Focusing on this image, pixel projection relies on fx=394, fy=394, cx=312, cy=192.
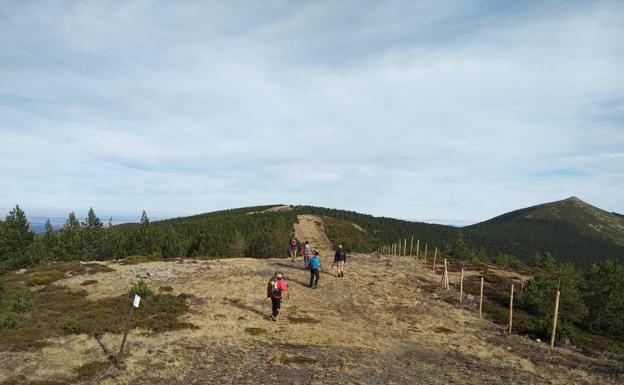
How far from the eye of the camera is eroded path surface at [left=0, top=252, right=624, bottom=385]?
1452cm

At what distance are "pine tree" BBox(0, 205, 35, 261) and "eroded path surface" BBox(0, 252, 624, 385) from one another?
3677 cm

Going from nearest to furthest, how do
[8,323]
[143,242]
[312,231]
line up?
[8,323] < [143,242] < [312,231]

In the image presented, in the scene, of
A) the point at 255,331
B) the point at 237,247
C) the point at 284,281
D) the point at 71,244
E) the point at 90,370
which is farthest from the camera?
the point at 237,247

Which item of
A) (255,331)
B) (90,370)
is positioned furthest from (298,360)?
(90,370)

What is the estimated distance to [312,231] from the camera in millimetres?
153875

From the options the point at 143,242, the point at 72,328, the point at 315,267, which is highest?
the point at 315,267

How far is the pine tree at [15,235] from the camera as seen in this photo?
57594mm

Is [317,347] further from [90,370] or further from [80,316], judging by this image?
[80,316]

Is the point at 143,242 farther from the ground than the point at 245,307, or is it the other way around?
the point at 143,242

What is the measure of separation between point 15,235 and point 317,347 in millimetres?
60841

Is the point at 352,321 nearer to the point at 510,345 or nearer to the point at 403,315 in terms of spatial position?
the point at 403,315

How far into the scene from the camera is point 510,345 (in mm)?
20562

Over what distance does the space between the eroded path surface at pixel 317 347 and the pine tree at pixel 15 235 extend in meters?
36.8

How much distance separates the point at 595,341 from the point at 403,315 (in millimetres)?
12860
